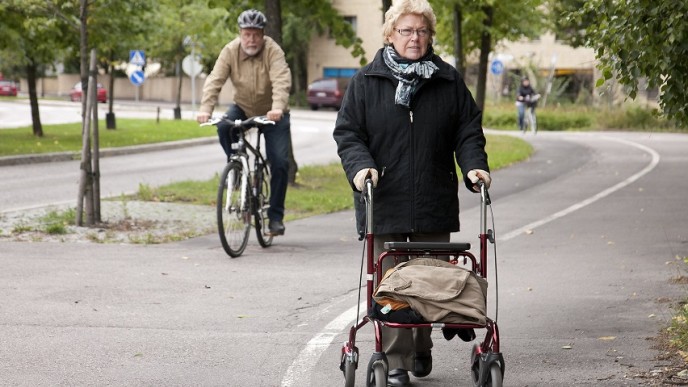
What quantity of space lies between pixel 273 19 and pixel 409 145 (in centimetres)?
1275

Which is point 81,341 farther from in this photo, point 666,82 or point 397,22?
point 666,82

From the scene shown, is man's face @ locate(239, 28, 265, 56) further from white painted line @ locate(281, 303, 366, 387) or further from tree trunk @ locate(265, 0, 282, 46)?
tree trunk @ locate(265, 0, 282, 46)

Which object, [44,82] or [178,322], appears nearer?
[178,322]

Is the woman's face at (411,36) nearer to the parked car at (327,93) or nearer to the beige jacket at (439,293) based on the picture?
the beige jacket at (439,293)

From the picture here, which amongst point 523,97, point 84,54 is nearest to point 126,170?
point 84,54

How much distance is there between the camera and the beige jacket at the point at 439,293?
205 inches

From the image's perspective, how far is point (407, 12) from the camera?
5836 millimetres

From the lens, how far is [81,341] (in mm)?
7164

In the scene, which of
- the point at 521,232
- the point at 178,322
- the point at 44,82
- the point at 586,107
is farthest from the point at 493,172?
the point at 44,82

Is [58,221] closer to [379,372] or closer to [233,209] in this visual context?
[233,209]

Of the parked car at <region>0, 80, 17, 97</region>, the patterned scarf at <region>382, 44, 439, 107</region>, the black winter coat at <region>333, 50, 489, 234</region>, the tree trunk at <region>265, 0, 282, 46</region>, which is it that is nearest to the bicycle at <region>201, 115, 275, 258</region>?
the black winter coat at <region>333, 50, 489, 234</region>

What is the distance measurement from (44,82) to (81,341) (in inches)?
3444

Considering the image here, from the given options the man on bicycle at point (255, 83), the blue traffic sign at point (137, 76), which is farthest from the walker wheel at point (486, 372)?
the blue traffic sign at point (137, 76)

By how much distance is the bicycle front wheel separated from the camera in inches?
425
